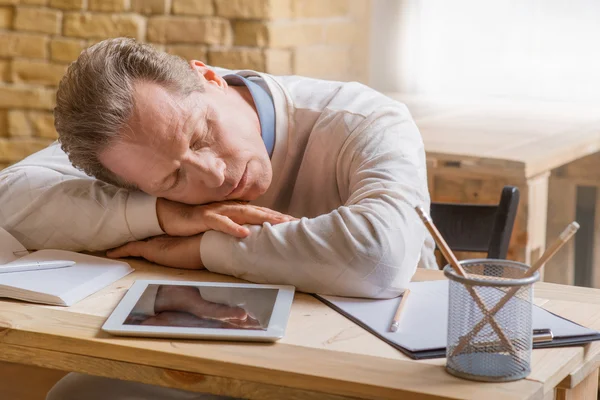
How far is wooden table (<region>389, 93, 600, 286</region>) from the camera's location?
2.33m

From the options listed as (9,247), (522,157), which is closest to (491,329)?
(9,247)

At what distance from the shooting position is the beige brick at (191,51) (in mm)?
2766

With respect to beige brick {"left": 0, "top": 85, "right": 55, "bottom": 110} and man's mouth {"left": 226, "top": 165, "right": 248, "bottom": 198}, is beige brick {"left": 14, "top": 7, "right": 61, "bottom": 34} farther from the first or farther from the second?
man's mouth {"left": 226, "top": 165, "right": 248, "bottom": 198}

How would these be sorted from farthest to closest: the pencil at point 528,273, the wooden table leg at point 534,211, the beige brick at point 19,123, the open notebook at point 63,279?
the beige brick at point 19,123, the wooden table leg at point 534,211, the open notebook at point 63,279, the pencil at point 528,273

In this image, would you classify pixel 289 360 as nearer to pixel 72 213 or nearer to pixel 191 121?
pixel 191 121

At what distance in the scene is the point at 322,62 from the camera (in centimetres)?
295

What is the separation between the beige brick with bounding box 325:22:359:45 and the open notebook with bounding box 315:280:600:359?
172 cm

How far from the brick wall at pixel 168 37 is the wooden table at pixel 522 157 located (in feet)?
1.17

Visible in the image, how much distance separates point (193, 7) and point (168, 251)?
1.44 meters

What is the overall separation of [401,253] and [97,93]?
53 centimetres

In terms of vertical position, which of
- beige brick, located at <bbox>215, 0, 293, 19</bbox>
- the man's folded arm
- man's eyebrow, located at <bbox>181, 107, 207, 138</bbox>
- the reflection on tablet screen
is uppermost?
beige brick, located at <bbox>215, 0, 293, 19</bbox>

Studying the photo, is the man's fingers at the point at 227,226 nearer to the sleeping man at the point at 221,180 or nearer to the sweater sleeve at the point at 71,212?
the sleeping man at the point at 221,180

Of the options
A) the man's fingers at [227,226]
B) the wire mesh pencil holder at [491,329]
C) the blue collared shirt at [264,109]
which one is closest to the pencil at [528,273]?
the wire mesh pencil holder at [491,329]

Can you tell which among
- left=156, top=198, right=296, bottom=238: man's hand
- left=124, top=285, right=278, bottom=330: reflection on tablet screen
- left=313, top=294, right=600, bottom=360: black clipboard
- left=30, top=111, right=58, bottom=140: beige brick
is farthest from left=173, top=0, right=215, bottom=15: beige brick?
left=313, top=294, right=600, bottom=360: black clipboard
